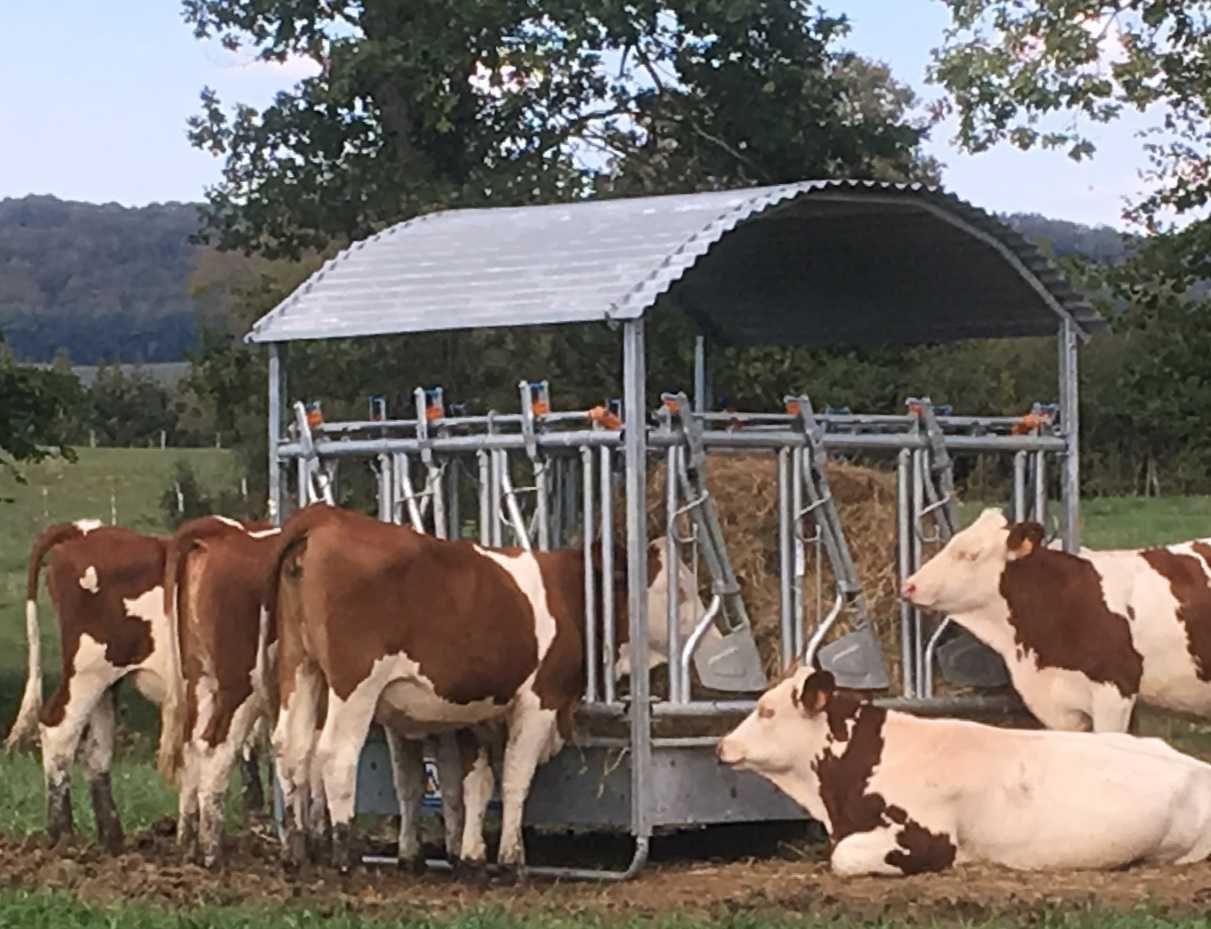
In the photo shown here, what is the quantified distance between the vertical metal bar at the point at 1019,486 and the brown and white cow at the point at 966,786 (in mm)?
1907

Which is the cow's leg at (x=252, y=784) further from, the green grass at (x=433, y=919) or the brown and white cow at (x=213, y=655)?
the green grass at (x=433, y=919)

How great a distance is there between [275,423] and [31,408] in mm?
12054

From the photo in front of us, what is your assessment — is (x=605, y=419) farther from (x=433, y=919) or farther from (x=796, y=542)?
(x=433, y=919)

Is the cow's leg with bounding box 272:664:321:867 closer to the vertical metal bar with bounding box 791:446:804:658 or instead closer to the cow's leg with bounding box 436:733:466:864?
the cow's leg with bounding box 436:733:466:864

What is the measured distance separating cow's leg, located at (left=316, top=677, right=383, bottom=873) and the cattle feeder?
46.1 inches

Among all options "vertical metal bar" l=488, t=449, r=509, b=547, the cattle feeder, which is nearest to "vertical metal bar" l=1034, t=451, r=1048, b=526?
the cattle feeder

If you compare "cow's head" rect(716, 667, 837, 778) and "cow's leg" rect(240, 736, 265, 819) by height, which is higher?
"cow's head" rect(716, 667, 837, 778)

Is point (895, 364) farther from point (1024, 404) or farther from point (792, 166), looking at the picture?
point (1024, 404)

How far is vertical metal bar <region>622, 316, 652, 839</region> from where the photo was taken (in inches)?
390

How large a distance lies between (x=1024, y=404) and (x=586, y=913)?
28.1m

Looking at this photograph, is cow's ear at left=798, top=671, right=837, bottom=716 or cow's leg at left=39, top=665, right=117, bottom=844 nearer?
cow's ear at left=798, top=671, right=837, bottom=716

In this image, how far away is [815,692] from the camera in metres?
9.95

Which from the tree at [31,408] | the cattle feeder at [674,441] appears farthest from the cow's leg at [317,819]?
the tree at [31,408]

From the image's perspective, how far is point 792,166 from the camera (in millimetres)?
27844
